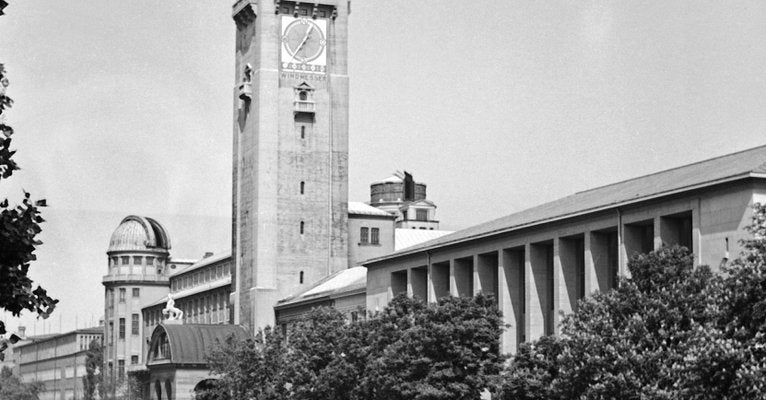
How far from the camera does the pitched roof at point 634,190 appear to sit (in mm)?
70188

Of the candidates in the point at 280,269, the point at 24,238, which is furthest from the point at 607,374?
the point at 280,269

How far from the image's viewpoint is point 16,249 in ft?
80.0

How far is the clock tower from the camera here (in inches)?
5551

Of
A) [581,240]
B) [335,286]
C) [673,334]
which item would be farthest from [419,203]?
[673,334]

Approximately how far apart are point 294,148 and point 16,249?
4622 inches

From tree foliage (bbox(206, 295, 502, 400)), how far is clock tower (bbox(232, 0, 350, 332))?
3235 cm

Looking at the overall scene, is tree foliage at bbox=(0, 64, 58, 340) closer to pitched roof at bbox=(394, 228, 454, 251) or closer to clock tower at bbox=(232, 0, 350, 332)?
clock tower at bbox=(232, 0, 350, 332)

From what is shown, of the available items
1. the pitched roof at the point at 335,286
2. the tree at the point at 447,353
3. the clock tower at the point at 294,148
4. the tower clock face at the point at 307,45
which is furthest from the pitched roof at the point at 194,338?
the tree at the point at 447,353

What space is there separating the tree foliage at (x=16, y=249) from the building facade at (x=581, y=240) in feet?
153

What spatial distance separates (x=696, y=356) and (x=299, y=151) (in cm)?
10003

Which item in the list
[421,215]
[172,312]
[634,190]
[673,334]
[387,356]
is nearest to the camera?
[673,334]

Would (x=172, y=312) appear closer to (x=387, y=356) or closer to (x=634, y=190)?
(x=634, y=190)

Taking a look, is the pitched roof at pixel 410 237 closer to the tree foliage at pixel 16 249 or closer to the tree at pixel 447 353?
the tree at pixel 447 353

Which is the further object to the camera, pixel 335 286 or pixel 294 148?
pixel 294 148
